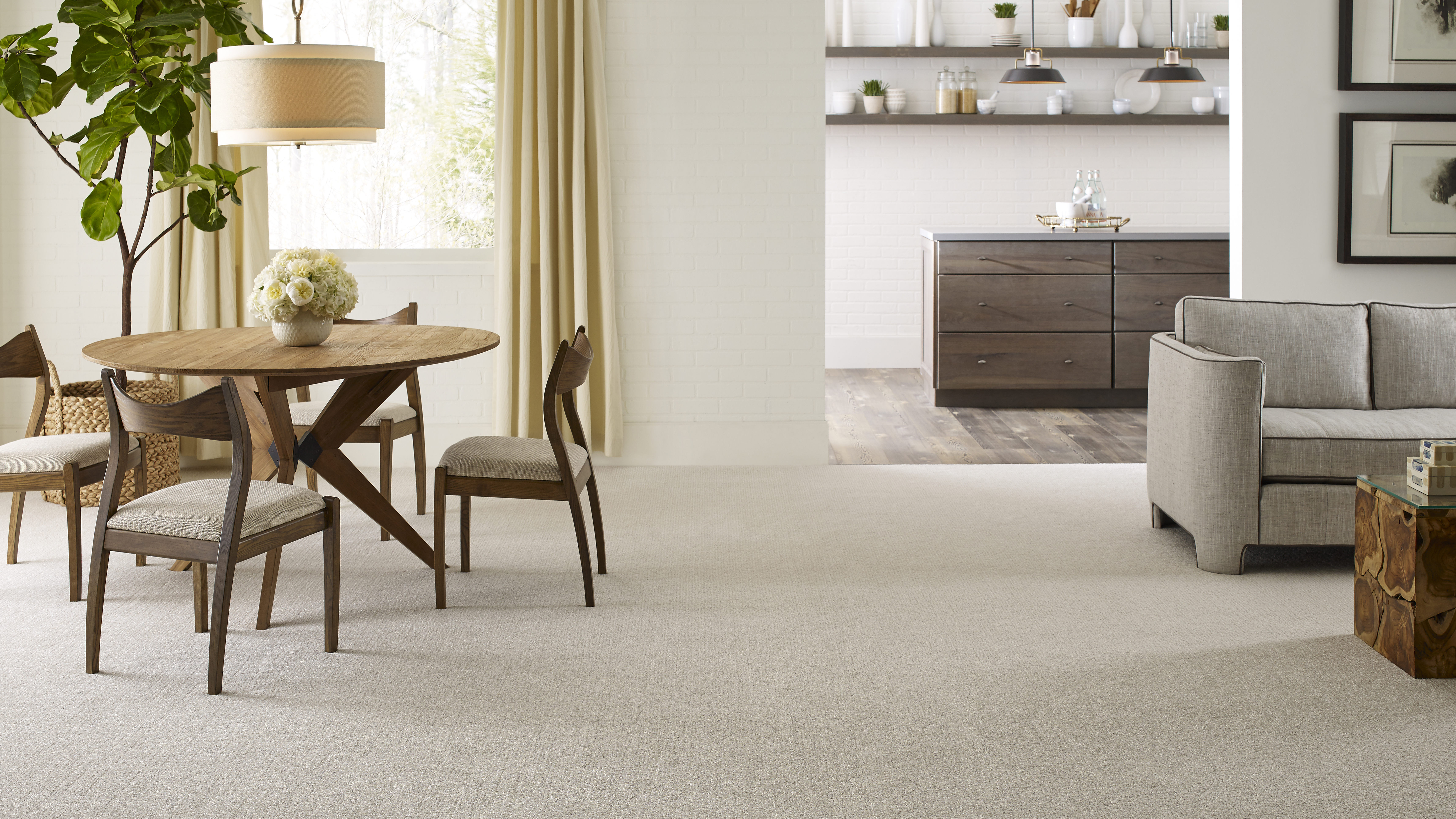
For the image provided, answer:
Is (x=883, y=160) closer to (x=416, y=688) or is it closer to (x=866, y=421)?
(x=866, y=421)

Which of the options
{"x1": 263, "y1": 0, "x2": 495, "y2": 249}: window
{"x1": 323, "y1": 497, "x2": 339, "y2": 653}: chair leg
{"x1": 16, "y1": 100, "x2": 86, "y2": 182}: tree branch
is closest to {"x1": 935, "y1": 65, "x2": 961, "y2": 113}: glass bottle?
{"x1": 263, "y1": 0, "x2": 495, "y2": 249}: window

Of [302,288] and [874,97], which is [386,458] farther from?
[874,97]

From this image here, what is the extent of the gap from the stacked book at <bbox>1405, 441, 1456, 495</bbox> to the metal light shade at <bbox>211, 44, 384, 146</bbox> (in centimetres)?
283

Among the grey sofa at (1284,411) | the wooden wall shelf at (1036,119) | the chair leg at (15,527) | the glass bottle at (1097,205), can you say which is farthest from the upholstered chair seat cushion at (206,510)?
the wooden wall shelf at (1036,119)

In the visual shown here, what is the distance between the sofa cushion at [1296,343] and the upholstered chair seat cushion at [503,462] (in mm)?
2258

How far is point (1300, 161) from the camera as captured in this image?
4867 millimetres

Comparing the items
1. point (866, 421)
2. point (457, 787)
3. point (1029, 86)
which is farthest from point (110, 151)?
point (1029, 86)

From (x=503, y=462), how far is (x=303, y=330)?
705 mm

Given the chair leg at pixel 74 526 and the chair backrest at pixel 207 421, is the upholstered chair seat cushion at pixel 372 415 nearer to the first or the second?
the chair leg at pixel 74 526

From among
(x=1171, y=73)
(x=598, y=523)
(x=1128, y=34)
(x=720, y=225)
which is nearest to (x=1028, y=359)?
(x=1171, y=73)

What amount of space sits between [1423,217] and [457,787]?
14.7ft

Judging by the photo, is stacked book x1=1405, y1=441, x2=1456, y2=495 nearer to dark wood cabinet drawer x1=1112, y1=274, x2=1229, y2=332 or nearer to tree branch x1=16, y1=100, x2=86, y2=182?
dark wood cabinet drawer x1=1112, y1=274, x2=1229, y2=332

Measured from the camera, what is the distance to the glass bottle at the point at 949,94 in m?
7.94

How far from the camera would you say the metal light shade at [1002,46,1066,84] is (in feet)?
23.3
